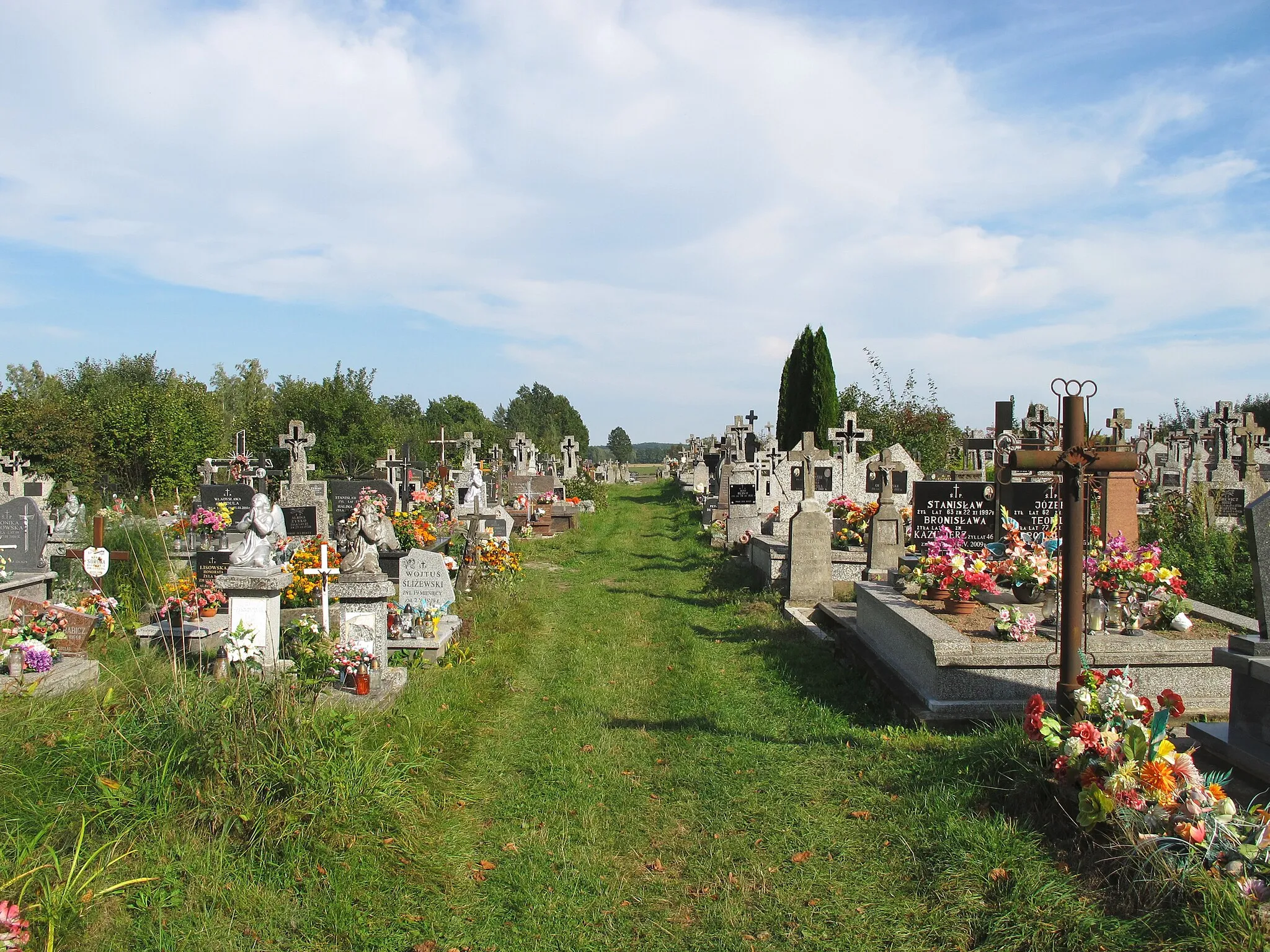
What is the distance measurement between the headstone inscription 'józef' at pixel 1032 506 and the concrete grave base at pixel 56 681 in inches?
413

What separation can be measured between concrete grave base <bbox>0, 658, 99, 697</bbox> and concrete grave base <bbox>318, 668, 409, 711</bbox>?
5.89ft

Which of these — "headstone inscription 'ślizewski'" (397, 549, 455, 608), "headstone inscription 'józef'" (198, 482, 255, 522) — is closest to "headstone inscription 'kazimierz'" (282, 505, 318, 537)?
"headstone inscription 'józef'" (198, 482, 255, 522)

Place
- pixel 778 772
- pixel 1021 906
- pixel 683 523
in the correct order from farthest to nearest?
pixel 683 523 → pixel 778 772 → pixel 1021 906

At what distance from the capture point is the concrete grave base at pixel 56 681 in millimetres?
5824

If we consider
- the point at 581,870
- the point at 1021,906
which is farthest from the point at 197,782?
the point at 1021,906

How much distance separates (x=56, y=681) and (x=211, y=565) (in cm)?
524

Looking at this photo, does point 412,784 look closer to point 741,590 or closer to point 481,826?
point 481,826

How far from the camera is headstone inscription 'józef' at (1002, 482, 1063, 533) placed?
10891 mm

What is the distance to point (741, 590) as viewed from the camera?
1276 centimetres

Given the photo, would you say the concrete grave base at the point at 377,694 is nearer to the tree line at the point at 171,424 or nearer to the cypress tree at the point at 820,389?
the tree line at the point at 171,424

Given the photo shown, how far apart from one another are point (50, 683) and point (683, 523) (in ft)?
63.2

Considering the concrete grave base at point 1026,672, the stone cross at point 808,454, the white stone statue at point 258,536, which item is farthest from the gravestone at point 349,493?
the concrete grave base at point 1026,672

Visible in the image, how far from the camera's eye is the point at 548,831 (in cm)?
489

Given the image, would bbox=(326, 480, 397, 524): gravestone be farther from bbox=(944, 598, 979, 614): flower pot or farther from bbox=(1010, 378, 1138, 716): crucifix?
bbox=(1010, 378, 1138, 716): crucifix
